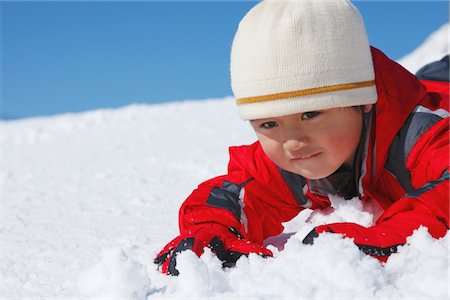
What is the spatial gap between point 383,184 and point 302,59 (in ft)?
1.45

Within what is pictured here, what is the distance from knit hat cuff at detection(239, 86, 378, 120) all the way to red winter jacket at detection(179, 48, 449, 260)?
0.09 m

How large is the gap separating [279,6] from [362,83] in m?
0.25

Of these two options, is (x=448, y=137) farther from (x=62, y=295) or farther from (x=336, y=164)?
(x=62, y=295)

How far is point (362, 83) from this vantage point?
1.31 m

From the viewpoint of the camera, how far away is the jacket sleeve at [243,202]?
4.56 ft

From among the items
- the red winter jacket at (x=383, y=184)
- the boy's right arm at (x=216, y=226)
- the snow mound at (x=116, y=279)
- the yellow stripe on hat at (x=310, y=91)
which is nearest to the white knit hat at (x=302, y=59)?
the yellow stripe on hat at (x=310, y=91)

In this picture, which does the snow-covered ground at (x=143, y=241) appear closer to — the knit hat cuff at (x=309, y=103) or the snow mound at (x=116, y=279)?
the snow mound at (x=116, y=279)

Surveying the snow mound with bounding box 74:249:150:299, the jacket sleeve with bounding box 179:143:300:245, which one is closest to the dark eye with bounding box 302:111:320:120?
the jacket sleeve with bounding box 179:143:300:245

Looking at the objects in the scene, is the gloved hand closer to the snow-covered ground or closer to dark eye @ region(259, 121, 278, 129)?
the snow-covered ground

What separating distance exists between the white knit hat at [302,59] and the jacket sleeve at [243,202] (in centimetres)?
25

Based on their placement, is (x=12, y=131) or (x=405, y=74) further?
(x=12, y=131)

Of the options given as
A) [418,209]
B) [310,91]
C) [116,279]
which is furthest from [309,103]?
[116,279]

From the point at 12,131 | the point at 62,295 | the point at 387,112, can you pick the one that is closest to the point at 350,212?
the point at 387,112

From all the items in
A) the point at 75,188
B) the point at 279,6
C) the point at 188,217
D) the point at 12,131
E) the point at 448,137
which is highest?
the point at 279,6
